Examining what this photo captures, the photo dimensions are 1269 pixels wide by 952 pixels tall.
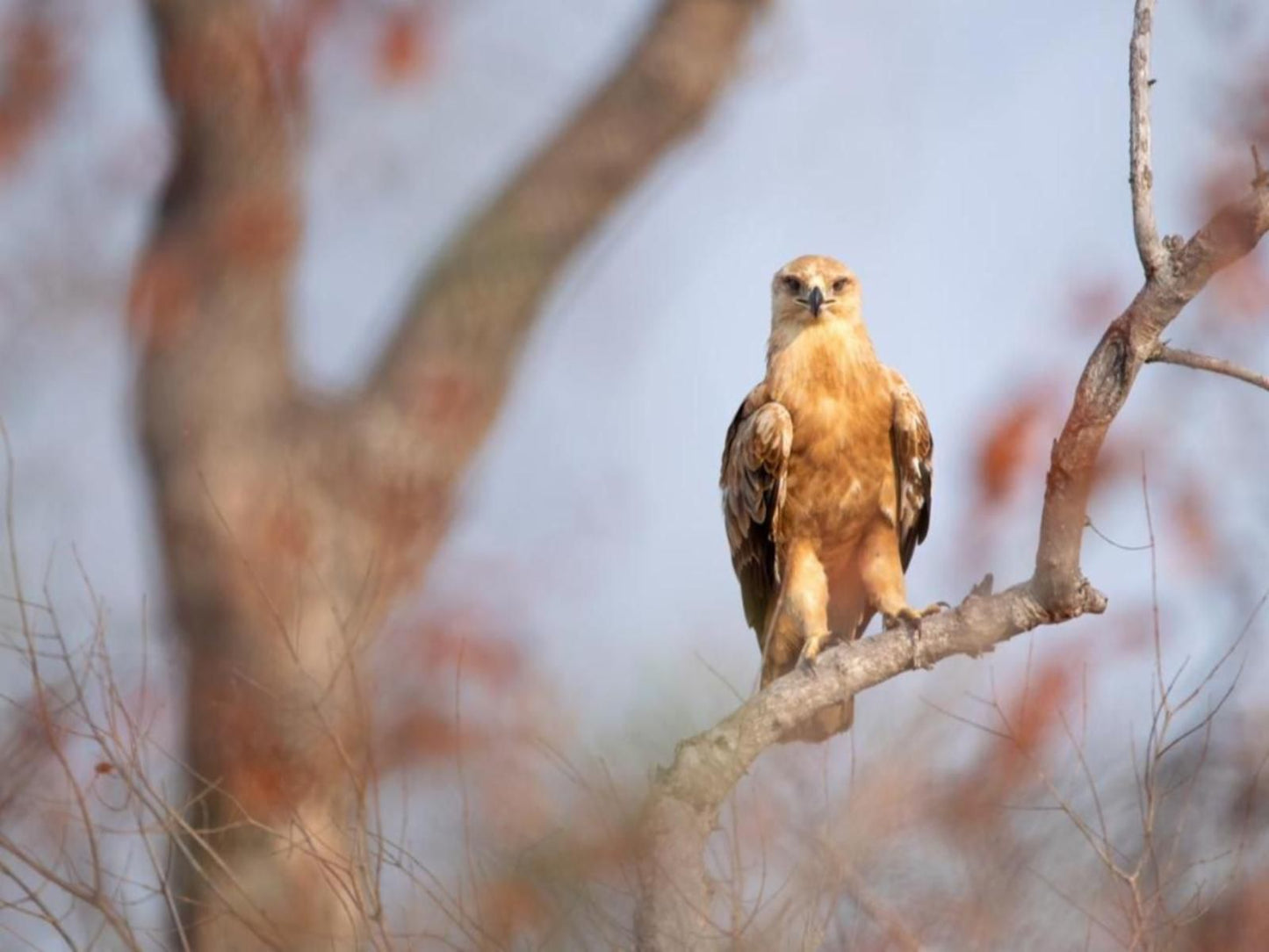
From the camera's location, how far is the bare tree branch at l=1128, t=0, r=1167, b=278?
3.42 m

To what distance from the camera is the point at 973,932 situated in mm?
3738

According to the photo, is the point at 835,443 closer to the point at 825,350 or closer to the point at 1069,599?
the point at 825,350

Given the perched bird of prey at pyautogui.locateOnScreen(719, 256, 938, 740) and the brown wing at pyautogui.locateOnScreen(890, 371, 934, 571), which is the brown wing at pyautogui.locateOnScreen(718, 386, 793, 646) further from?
the brown wing at pyautogui.locateOnScreen(890, 371, 934, 571)

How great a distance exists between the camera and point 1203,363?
136 inches

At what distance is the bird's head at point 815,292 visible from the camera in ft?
18.3

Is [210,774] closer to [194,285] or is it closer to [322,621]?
[322,621]

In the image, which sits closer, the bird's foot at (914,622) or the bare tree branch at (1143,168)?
the bare tree branch at (1143,168)

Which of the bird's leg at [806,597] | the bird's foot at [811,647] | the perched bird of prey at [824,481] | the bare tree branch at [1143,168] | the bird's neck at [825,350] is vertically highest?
the bird's neck at [825,350]

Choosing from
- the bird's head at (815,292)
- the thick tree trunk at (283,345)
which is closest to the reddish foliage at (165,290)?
the thick tree trunk at (283,345)

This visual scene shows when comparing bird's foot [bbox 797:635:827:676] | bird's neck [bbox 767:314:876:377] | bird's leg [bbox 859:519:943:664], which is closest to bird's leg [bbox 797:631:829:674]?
bird's foot [bbox 797:635:827:676]

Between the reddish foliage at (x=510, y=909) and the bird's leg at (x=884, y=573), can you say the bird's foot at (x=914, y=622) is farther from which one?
the reddish foliage at (x=510, y=909)

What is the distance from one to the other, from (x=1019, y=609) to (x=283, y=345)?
4664 mm

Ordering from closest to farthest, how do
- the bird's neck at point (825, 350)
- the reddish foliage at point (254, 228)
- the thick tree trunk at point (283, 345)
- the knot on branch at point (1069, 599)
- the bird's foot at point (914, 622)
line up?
the knot on branch at point (1069, 599)
the bird's foot at point (914, 622)
the bird's neck at point (825, 350)
the thick tree trunk at point (283, 345)
the reddish foliage at point (254, 228)

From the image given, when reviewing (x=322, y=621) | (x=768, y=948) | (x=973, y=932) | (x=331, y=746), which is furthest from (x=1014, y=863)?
(x=322, y=621)
